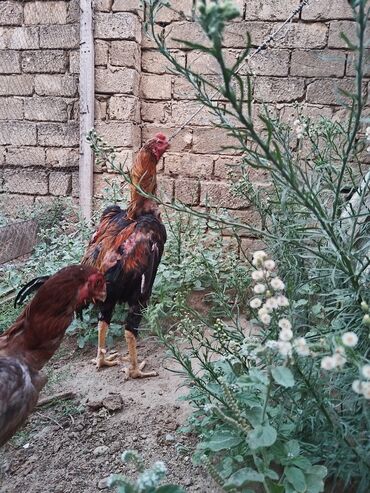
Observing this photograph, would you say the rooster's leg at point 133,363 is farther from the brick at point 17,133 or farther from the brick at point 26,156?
the brick at point 17,133

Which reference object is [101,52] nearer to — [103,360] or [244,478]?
[103,360]

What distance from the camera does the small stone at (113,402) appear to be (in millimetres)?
2111

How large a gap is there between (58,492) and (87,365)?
1002 millimetres

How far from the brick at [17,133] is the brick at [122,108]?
843mm

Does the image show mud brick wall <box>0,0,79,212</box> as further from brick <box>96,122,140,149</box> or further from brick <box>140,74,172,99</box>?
brick <box>140,74,172,99</box>

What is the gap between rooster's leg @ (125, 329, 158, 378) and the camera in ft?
7.89

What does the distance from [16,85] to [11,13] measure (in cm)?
62

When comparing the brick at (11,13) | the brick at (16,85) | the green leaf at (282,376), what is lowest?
the green leaf at (282,376)

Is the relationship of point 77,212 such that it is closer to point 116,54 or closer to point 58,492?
point 116,54

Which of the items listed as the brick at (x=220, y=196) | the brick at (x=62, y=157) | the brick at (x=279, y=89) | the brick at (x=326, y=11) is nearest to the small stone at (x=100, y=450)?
the brick at (x=220, y=196)

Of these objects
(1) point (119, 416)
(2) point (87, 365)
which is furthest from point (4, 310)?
(1) point (119, 416)

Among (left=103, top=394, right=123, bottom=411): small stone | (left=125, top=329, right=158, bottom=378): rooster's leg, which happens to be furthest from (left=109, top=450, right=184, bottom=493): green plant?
(left=125, top=329, right=158, bottom=378): rooster's leg

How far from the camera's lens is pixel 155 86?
3.99m

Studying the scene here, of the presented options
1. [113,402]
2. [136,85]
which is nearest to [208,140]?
[136,85]
